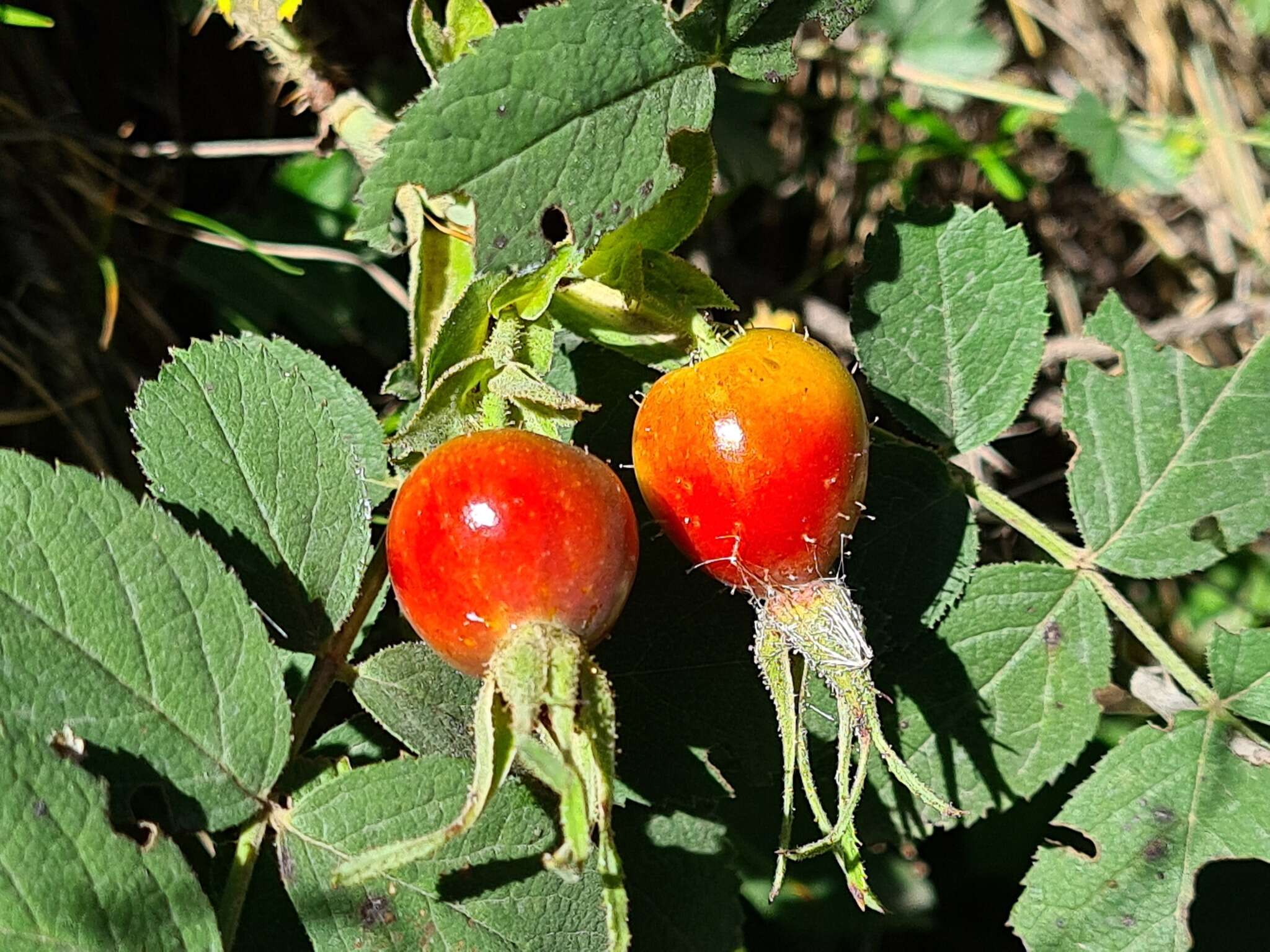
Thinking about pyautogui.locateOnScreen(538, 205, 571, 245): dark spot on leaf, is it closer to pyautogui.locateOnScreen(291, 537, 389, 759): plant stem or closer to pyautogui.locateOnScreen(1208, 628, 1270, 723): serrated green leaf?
pyautogui.locateOnScreen(291, 537, 389, 759): plant stem

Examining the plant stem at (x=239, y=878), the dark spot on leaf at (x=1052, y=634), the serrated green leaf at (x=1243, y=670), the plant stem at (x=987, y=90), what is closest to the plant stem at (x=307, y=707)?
the plant stem at (x=239, y=878)

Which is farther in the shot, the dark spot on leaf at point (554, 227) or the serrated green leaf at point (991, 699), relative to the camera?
the dark spot on leaf at point (554, 227)

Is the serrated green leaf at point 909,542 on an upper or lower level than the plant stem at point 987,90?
lower

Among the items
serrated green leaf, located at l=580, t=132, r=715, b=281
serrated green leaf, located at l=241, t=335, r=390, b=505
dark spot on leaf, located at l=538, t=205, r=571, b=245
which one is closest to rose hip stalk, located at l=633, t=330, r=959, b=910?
serrated green leaf, located at l=580, t=132, r=715, b=281

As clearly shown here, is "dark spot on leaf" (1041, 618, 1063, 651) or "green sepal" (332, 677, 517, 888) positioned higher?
"green sepal" (332, 677, 517, 888)

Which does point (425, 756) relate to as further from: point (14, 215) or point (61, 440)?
point (14, 215)

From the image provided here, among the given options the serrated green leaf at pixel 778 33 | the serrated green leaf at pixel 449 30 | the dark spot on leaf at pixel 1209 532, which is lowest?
the dark spot on leaf at pixel 1209 532

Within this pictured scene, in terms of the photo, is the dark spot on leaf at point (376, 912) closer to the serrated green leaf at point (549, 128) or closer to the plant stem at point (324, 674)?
the plant stem at point (324, 674)

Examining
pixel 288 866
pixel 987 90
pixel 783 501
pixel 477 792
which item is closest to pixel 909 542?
pixel 783 501
